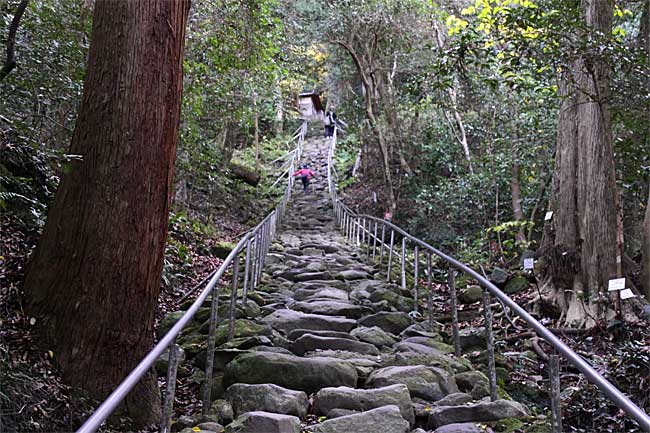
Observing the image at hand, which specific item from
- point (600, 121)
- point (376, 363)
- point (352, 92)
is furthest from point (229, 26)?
point (352, 92)

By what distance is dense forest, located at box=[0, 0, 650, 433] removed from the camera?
4.00 metres

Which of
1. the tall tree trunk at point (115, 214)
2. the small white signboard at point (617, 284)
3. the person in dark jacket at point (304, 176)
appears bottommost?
the small white signboard at point (617, 284)

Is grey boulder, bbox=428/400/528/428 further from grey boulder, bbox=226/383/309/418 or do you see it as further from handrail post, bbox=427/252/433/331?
handrail post, bbox=427/252/433/331

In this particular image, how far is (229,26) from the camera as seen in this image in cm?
995

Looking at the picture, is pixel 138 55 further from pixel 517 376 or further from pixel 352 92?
pixel 352 92

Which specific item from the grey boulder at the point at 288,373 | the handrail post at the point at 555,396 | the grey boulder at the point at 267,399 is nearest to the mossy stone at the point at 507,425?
the handrail post at the point at 555,396

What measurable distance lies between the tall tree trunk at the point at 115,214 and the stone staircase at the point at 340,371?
2.33 ft

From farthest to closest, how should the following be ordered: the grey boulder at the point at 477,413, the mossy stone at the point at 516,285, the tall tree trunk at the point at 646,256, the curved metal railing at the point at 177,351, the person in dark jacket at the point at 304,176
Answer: the person in dark jacket at the point at 304,176
the mossy stone at the point at 516,285
the tall tree trunk at the point at 646,256
the grey boulder at the point at 477,413
the curved metal railing at the point at 177,351

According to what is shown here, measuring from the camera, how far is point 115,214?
4055 millimetres

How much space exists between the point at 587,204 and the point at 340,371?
453 cm

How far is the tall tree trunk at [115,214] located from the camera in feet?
12.9

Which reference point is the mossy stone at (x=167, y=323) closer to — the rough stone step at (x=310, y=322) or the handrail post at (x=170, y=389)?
the rough stone step at (x=310, y=322)

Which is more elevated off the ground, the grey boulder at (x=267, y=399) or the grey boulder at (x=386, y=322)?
the grey boulder at (x=386, y=322)

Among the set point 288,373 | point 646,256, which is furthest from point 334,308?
point 646,256
